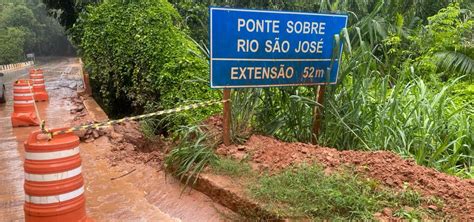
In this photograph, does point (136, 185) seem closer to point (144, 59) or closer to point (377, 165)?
point (377, 165)

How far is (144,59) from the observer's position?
802 cm

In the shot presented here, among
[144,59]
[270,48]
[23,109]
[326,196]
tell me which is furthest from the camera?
[23,109]

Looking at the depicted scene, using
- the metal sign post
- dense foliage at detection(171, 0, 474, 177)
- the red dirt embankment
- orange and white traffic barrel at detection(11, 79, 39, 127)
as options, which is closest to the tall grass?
dense foliage at detection(171, 0, 474, 177)

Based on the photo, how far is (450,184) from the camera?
10.3 feet

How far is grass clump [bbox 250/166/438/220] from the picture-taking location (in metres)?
2.92

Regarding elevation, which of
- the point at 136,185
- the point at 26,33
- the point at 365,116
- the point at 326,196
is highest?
the point at 365,116

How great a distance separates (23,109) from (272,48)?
6.44m

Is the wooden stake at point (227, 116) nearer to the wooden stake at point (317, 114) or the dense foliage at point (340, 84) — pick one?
the dense foliage at point (340, 84)

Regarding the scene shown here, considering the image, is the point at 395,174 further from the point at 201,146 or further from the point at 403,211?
the point at 201,146

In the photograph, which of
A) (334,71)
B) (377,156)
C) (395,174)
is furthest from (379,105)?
(395,174)

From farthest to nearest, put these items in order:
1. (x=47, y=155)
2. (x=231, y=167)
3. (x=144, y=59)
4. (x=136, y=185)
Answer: (x=144, y=59)
(x=136, y=185)
(x=231, y=167)
(x=47, y=155)

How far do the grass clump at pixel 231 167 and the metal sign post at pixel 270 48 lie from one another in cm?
42

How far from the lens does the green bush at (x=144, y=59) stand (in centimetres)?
695

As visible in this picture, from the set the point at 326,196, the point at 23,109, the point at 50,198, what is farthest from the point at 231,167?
the point at 23,109
